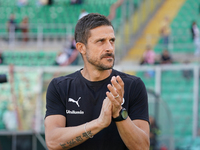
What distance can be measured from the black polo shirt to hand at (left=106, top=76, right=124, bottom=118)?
0.31 m

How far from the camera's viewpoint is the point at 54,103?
2.82 metres

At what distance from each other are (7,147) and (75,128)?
5.39 meters

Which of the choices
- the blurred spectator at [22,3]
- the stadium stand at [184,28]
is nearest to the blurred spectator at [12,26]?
the blurred spectator at [22,3]

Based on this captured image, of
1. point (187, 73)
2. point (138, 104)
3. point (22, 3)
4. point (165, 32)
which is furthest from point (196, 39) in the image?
point (138, 104)

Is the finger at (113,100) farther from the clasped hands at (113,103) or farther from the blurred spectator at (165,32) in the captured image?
the blurred spectator at (165,32)

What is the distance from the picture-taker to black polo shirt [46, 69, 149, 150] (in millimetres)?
2719

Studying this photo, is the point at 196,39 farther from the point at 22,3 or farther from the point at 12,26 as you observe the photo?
the point at 22,3

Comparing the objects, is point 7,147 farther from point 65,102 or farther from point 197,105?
point 65,102

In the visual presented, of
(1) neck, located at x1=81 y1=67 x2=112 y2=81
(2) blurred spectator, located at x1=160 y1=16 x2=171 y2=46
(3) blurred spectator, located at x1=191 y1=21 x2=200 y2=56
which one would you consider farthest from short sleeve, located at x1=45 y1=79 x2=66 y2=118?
(2) blurred spectator, located at x1=160 y1=16 x2=171 y2=46

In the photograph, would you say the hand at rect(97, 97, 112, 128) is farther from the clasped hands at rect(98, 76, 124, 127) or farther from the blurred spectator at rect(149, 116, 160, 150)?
the blurred spectator at rect(149, 116, 160, 150)

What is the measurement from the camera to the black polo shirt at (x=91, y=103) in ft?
8.92

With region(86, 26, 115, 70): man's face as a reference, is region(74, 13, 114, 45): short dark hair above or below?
above

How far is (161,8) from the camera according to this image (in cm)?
1706

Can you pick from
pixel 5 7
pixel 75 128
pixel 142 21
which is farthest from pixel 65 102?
pixel 5 7
